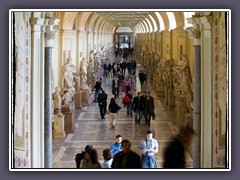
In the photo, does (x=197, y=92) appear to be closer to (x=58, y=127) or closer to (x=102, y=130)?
(x=102, y=130)

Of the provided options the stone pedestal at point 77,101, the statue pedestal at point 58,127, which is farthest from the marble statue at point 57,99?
the stone pedestal at point 77,101

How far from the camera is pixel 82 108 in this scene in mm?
15344

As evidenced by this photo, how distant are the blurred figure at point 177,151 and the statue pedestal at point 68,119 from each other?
18.7ft

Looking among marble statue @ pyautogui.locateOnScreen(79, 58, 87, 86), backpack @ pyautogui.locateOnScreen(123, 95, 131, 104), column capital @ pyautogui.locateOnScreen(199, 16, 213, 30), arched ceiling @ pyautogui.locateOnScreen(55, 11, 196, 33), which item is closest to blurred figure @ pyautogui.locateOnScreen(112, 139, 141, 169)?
arched ceiling @ pyautogui.locateOnScreen(55, 11, 196, 33)

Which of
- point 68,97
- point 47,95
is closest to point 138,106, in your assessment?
point 68,97

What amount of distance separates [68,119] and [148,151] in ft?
19.5

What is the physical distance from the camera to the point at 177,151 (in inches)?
243

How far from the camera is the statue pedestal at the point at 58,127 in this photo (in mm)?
11520

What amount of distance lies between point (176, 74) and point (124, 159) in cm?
808

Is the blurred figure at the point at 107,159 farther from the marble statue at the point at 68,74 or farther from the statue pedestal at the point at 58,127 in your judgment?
the marble statue at the point at 68,74
